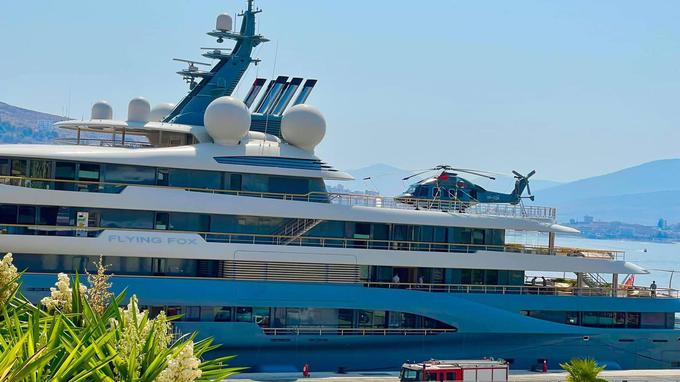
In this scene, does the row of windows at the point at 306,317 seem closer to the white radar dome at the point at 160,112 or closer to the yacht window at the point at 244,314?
the yacht window at the point at 244,314

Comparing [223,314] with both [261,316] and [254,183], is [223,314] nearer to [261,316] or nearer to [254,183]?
[261,316]

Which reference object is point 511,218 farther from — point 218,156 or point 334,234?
point 218,156

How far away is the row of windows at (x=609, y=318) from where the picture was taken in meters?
35.8

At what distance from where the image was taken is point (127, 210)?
104 ft

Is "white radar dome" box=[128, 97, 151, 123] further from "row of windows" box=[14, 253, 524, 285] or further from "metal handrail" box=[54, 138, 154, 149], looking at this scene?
"row of windows" box=[14, 253, 524, 285]

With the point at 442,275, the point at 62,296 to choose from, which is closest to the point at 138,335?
the point at 62,296

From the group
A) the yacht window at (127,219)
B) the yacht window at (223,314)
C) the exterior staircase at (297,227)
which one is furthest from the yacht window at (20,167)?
the exterior staircase at (297,227)

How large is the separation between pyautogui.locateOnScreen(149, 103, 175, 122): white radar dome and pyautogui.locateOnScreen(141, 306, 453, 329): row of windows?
1039cm

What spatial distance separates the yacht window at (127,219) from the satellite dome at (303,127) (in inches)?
222

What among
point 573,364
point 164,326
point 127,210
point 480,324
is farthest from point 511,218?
point 164,326

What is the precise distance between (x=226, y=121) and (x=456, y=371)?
10510mm

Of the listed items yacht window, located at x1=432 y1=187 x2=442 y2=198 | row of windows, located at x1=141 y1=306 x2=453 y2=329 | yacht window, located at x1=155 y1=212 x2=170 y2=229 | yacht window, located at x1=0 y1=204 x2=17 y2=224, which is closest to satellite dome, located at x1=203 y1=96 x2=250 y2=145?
yacht window, located at x1=155 y1=212 x2=170 y2=229

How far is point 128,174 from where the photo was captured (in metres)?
31.9

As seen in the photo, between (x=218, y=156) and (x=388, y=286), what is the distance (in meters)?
6.87
